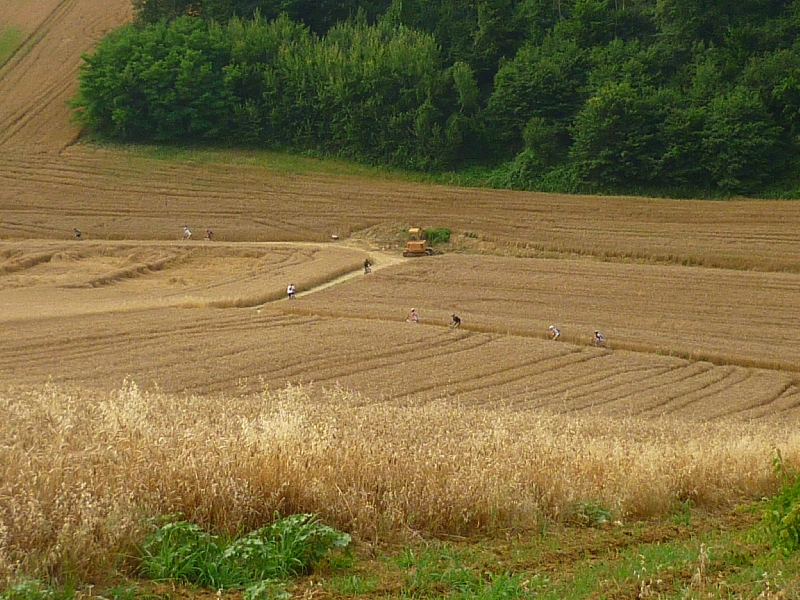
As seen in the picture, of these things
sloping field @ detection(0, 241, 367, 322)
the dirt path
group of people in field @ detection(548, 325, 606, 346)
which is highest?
group of people in field @ detection(548, 325, 606, 346)

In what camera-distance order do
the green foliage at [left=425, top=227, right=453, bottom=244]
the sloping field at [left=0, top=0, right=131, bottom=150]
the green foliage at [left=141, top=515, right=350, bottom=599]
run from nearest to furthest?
the green foliage at [left=141, top=515, right=350, bottom=599] < the green foliage at [left=425, top=227, right=453, bottom=244] < the sloping field at [left=0, top=0, right=131, bottom=150]

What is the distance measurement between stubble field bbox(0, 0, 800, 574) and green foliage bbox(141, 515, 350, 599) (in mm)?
234

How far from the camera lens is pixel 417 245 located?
139 feet

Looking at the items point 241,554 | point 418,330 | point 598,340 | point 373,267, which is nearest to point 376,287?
point 373,267

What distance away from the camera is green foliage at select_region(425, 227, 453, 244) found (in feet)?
147

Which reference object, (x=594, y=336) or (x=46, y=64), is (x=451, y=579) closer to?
(x=594, y=336)

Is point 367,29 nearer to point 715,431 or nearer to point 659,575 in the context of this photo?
point 715,431

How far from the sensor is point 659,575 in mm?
4844

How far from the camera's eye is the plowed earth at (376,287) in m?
22.9

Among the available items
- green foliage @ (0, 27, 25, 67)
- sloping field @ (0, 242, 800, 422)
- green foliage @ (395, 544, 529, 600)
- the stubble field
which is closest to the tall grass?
the stubble field

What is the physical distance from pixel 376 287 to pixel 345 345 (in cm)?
971

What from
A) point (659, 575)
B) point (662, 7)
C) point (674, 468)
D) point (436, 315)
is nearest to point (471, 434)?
point (674, 468)

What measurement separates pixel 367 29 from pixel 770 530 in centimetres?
6273

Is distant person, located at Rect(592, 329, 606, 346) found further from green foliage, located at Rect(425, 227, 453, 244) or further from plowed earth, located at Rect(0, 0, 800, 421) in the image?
green foliage, located at Rect(425, 227, 453, 244)
